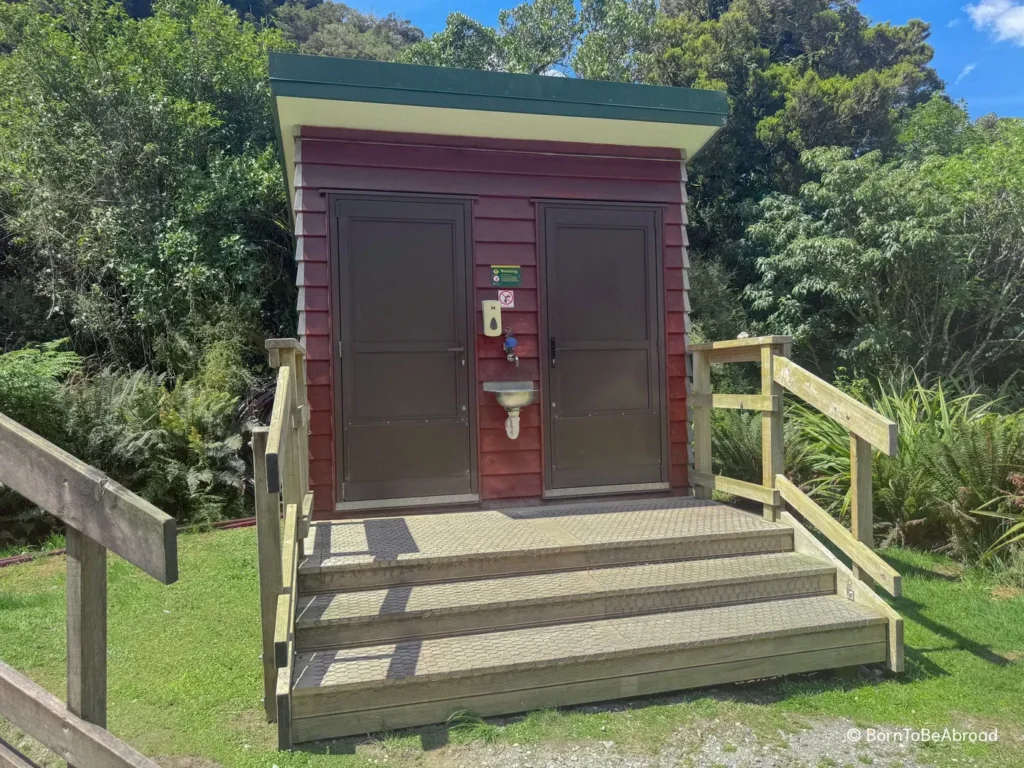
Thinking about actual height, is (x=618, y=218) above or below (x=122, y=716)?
above

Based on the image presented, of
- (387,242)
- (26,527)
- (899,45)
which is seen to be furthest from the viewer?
(899,45)

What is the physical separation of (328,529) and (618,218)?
282 centimetres

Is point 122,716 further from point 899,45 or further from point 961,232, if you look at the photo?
point 899,45

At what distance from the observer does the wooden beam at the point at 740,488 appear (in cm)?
403

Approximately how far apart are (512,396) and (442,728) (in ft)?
6.96

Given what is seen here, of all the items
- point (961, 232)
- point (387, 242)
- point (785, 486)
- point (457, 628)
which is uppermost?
point (961, 232)

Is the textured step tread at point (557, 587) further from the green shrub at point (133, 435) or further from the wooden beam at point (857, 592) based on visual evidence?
the green shrub at point (133, 435)

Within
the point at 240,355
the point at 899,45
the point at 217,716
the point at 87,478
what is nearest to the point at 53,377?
the point at 240,355

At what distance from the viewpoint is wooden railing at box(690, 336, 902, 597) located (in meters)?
3.30

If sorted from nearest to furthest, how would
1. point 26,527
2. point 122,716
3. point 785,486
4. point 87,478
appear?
point 87,478 < point 122,716 < point 785,486 < point 26,527

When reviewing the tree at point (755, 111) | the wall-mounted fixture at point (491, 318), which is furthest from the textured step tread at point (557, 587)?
the tree at point (755, 111)

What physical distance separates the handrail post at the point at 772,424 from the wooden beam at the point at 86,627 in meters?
3.54

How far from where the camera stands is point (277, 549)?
266 centimetres

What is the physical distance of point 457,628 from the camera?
3012mm
